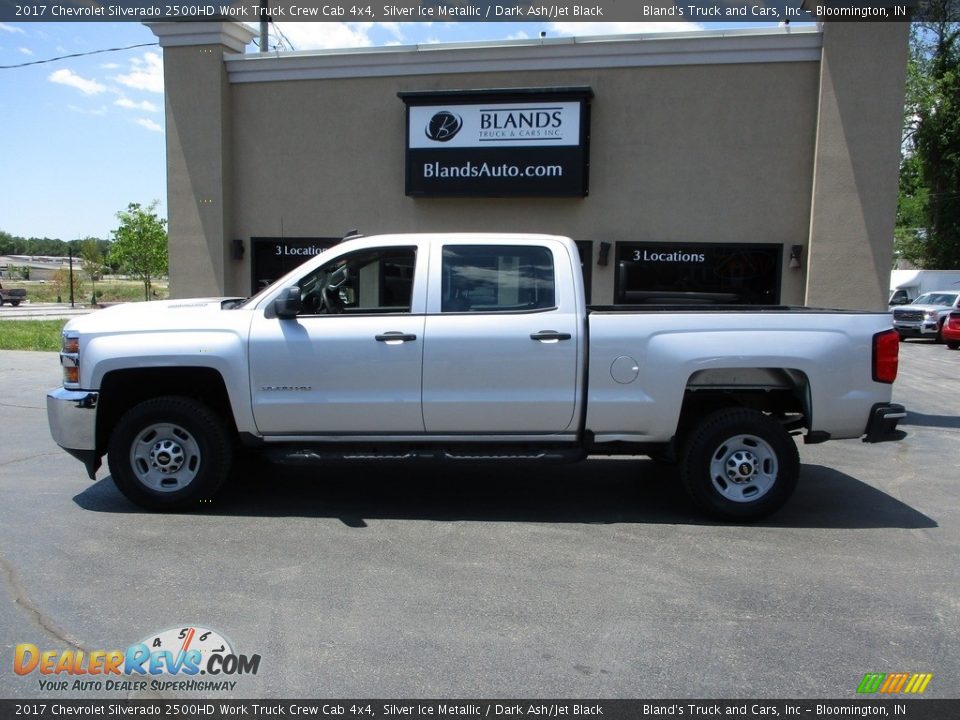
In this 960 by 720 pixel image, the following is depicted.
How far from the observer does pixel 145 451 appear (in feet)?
19.6

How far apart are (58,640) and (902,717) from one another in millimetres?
3889

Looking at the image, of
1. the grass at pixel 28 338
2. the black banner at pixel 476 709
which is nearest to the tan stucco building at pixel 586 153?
the black banner at pixel 476 709

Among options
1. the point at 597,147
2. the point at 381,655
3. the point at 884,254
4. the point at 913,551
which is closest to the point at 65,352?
the point at 381,655

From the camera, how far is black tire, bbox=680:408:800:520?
18.9 feet

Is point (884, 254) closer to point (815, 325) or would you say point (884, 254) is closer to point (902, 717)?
point (815, 325)

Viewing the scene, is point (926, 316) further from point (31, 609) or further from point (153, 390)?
point (31, 609)

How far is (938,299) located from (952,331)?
3968mm

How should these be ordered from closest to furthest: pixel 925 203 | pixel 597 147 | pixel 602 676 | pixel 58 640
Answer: pixel 602 676 → pixel 58 640 → pixel 597 147 → pixel 925 203

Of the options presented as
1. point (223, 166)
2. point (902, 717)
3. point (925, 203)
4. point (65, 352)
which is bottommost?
point (902, 717)

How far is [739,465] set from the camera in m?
5.85

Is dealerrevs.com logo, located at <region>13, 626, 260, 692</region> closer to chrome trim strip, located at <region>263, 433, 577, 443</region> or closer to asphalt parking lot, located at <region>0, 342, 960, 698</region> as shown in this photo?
asphalt parking lot, located at <region>0, 342, 960, 698</region>

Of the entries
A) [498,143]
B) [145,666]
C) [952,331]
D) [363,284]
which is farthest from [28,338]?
[952,331]

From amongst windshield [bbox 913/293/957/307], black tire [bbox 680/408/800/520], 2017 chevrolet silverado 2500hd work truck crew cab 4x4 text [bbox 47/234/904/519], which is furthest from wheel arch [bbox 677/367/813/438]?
A: windshield [bbox 913/293/957/307]

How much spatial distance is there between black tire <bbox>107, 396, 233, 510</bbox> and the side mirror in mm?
958
